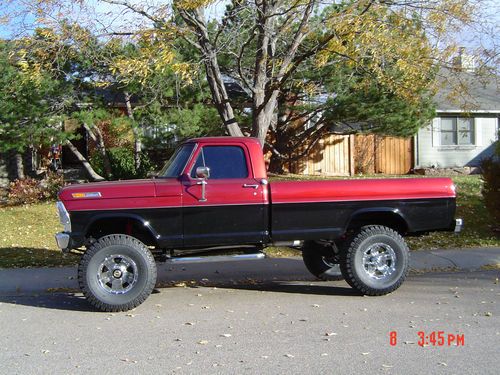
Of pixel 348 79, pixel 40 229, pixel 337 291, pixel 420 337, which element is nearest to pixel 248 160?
pixel 337 291

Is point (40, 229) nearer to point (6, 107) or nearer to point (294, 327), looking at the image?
point (6, 107)

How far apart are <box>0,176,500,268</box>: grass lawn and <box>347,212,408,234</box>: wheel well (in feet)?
9.86

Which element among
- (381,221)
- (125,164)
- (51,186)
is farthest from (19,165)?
(381,221)

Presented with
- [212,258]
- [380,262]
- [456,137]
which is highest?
[456,137]

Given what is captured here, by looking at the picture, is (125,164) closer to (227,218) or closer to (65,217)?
(65,217)

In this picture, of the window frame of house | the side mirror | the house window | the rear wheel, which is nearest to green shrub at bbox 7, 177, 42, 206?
the rear wheel

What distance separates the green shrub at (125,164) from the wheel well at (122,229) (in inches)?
373

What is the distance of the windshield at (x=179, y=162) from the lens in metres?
7.14

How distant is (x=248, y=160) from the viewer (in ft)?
23.6

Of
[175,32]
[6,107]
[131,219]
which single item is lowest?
[131,219]

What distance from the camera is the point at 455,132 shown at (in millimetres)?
24547

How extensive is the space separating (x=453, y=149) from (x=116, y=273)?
817 inches

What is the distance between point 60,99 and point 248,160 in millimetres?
9356
